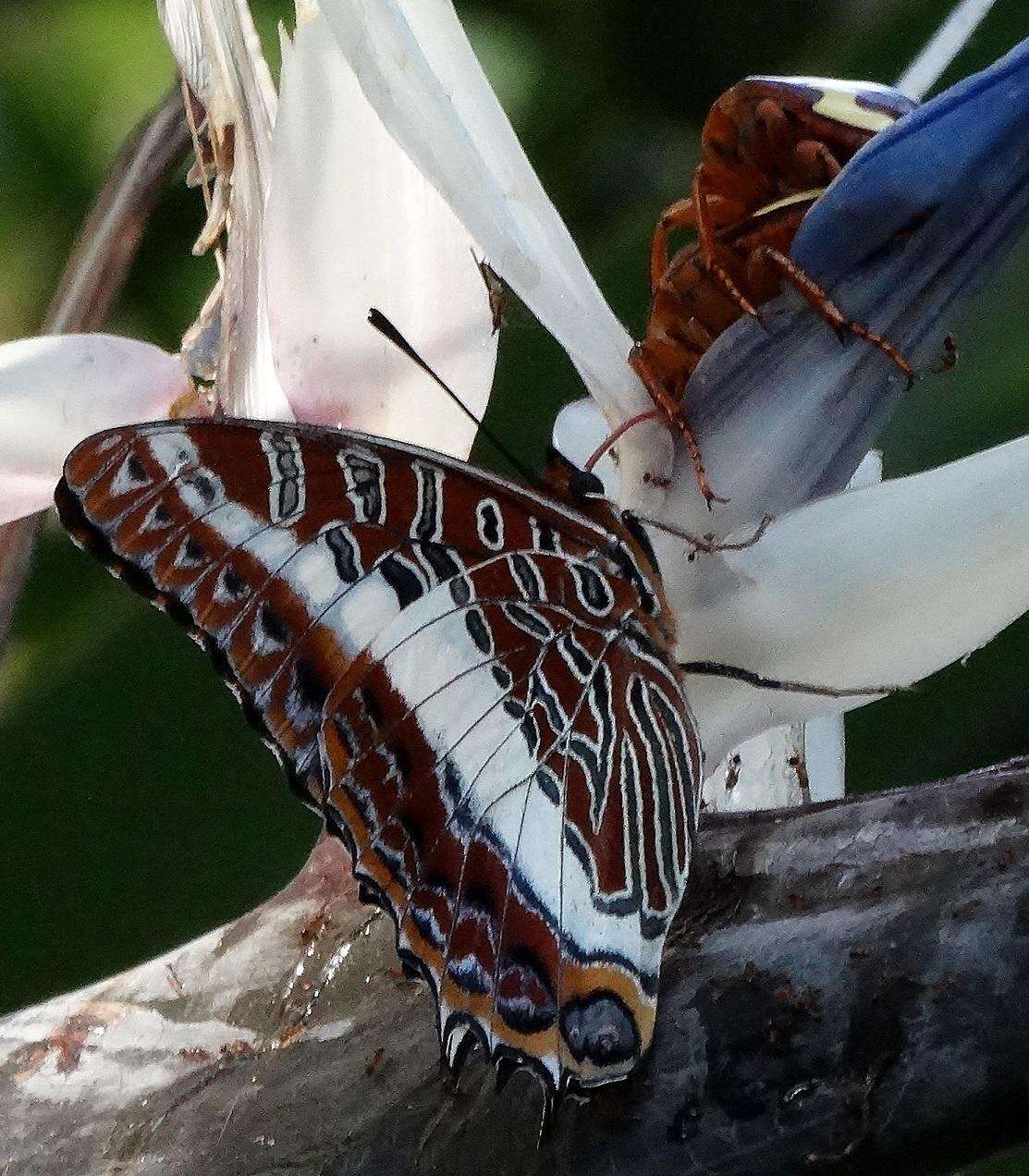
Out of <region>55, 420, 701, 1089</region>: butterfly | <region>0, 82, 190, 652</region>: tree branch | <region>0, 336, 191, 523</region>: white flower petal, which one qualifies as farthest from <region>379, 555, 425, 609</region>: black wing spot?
<region>0, 82, 190, 652</region>: tree branch

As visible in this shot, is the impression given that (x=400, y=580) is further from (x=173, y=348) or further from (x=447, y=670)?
(x=173, y=348)

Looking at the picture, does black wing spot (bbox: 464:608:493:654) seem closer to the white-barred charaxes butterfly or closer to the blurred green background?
the white-barred charaxes butterfly

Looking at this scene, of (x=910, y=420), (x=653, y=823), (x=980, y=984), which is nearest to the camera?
(x=980, y=984)

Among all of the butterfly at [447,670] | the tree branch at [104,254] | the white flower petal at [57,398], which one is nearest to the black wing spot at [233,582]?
the butterfly at [447,670]

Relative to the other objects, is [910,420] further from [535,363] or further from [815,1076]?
[815,1076]

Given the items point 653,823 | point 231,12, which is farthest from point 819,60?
point 653,823

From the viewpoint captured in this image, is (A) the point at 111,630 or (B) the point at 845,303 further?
(A) the point at 111,630

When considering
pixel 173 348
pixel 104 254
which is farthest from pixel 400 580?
pixel 173 348
